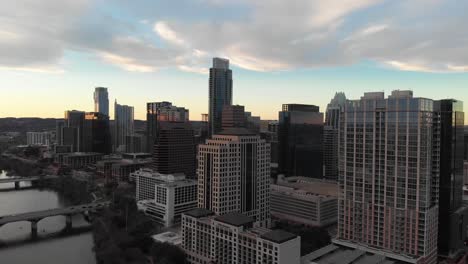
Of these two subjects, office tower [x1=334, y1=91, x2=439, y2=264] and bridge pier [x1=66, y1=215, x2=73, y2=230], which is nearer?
office tower [x1=334, y1=91, x2=439, y2=264]

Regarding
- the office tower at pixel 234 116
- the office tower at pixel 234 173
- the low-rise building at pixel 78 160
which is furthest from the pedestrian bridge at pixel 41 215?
the low-rise building at pixel 78 160

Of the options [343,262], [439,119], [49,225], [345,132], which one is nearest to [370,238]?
[343,262]

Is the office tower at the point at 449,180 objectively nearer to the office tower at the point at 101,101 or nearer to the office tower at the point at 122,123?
the office tower at the point at 101,101

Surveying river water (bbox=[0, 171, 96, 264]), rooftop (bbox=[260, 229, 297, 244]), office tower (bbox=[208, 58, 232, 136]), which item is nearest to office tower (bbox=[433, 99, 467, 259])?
rooftop (bbox=[260, 229, 297, 244])

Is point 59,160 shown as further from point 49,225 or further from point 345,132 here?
point 345,132

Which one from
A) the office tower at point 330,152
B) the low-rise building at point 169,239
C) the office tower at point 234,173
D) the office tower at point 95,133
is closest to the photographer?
the low-rise building at point 169,239

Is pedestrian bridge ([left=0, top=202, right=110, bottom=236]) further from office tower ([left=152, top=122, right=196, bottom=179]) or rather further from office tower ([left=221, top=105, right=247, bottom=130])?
office tower ([left=221, top=105, right=247, bottom=130])
